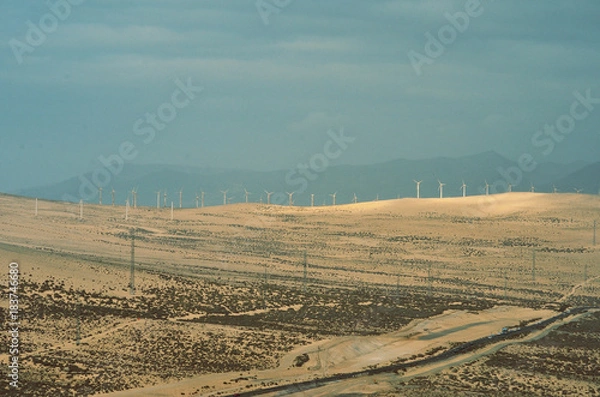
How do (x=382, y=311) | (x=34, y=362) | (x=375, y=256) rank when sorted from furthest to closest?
(x=375, y=256)
(x=382, y=311)
(x=34, y=362)

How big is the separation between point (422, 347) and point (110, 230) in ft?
263

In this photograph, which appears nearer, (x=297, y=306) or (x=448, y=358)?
(x=448, y=358)

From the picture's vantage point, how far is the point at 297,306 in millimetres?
72062

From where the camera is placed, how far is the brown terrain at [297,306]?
46.0 metres

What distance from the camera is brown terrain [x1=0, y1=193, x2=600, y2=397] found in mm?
45969

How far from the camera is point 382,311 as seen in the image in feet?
235

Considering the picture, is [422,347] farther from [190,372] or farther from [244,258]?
[244,258]

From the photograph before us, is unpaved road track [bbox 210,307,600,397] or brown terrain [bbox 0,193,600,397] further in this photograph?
brown terrain [bbox 0,193,600,397]

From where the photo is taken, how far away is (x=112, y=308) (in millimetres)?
61875

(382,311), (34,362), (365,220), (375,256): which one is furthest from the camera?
(365,220)

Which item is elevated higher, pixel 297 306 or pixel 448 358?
pixel 297 306

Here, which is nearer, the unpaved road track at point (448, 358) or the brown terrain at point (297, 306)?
the unpaved road track at point (448, 358)

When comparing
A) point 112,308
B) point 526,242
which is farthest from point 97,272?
point 526,242

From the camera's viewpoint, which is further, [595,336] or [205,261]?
[205,261]
